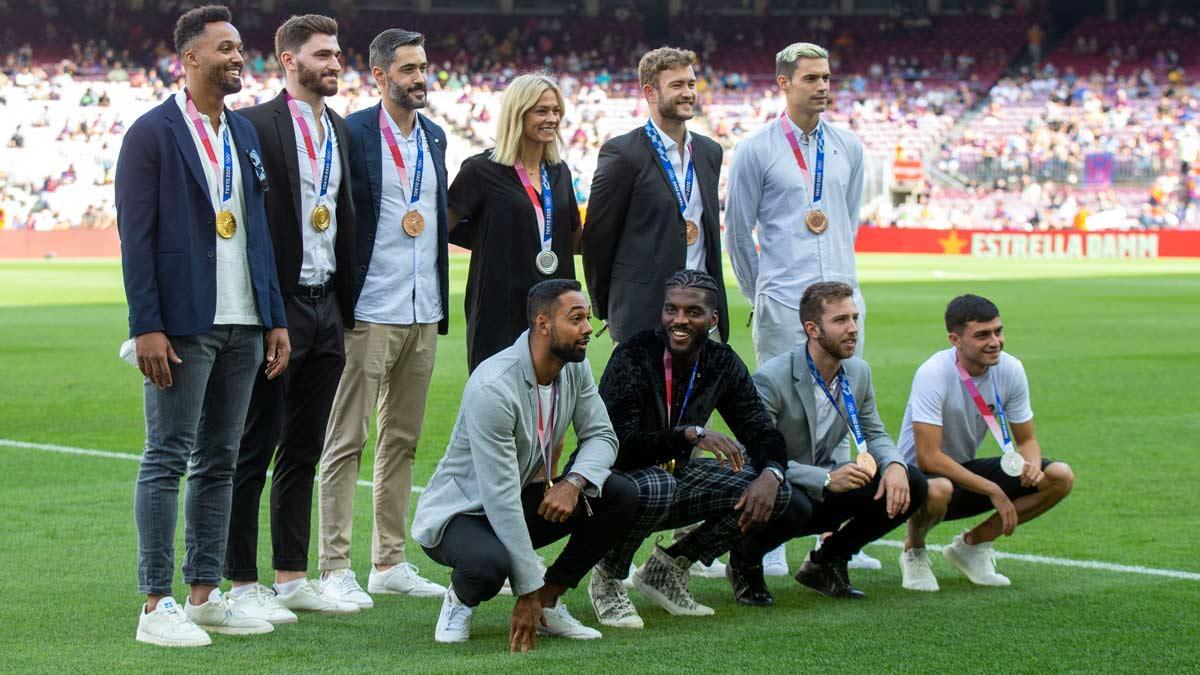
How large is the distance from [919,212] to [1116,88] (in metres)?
11.4

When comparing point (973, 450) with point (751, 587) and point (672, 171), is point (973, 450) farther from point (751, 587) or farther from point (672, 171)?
point (672, 171)

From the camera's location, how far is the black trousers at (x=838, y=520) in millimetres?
6465

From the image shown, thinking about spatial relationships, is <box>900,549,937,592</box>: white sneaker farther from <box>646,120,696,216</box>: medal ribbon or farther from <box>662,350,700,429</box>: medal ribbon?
<box>646,120,696,216</box>: medal ribbon

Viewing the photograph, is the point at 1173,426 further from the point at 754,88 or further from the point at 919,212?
the point at 754,88

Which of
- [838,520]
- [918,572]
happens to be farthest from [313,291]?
[918,572]

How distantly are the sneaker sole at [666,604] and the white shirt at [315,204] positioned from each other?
174cm

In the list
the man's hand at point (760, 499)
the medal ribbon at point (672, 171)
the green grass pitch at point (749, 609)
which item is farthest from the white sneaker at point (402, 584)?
the medal ribbon at point (672, 171)

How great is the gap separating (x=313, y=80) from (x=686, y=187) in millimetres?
1786

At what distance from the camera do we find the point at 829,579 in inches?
266

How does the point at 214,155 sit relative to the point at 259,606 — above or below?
above

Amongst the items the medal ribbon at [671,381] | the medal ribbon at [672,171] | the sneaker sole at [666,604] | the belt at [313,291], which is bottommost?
the sneaker sole at [666,604]

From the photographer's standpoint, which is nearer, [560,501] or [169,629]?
[169,629]

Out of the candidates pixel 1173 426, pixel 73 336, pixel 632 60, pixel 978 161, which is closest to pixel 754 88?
pixel 632 60

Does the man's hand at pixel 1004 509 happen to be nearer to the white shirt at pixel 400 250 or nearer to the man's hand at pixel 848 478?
the man's hand at pixel 848 478
